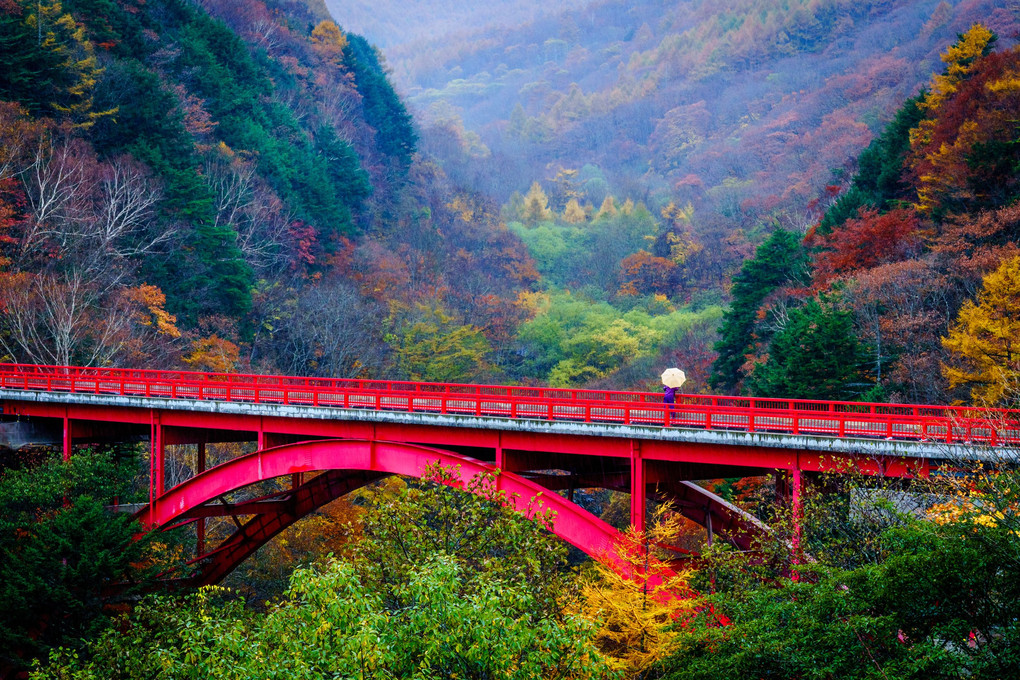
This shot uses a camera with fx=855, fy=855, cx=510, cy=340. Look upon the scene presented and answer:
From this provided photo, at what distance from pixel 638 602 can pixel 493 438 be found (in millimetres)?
5206

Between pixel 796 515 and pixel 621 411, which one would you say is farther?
pixel 621 411

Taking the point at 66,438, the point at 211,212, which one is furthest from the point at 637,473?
the point at 211,212

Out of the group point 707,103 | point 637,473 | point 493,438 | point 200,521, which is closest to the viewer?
point 637,473

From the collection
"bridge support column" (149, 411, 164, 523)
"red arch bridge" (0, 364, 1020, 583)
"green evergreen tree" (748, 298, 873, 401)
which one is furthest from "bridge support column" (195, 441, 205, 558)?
"green evergreen tree" (748, 298, 873, 401)

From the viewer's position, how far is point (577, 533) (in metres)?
17.1

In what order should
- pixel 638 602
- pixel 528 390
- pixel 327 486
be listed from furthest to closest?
pixel 528 390, pixel 327 486, pixel 638 602

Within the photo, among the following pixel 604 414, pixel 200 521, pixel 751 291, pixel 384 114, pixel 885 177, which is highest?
pixel 384 114

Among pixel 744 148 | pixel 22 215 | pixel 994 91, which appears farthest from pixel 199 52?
pixel 744 148

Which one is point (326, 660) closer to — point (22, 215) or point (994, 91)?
point (22, 215)

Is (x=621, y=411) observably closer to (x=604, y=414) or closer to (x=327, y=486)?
(x=604, y=414)

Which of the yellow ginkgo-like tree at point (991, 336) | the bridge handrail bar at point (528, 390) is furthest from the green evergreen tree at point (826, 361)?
the yellow ginkgo-like tree at point (991, 336)

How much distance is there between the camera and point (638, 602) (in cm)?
1500

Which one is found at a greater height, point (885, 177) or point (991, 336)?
point (885, 177)

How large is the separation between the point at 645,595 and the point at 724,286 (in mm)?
58714
